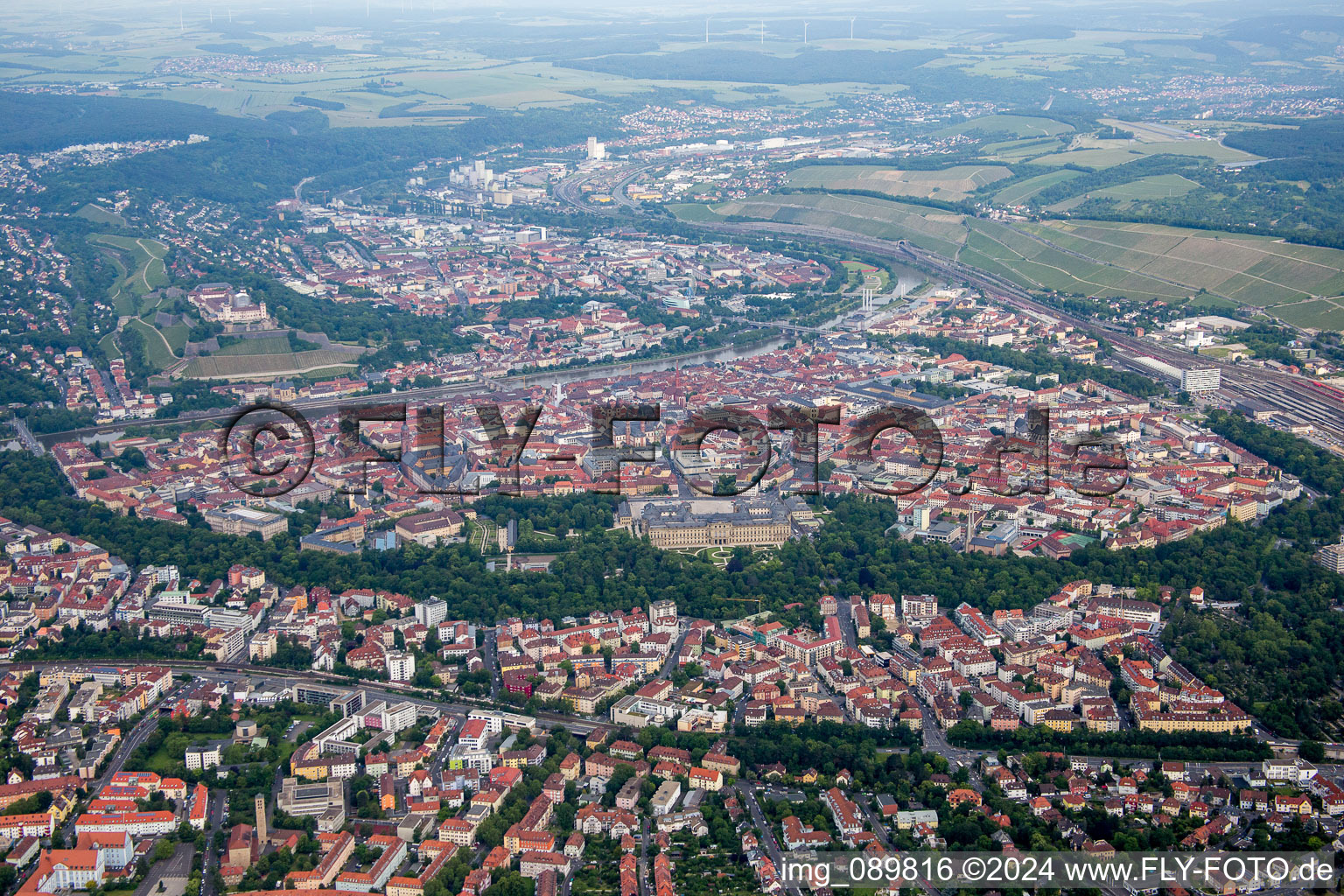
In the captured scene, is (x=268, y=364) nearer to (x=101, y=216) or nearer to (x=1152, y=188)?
(x=101, y=216)

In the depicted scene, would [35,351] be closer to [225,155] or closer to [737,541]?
[737,541]

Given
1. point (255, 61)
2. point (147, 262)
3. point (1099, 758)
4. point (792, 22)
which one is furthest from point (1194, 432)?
point (792, 22)

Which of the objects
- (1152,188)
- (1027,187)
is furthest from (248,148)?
(1152,188)

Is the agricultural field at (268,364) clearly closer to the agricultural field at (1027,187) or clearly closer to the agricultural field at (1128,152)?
the agricultural field at (1027,187)

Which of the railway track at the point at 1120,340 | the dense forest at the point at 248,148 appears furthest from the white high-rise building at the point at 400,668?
the dense forest at the point at 248,148

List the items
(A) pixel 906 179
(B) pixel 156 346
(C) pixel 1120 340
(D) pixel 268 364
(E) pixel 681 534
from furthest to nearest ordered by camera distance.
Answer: (A) pixel 906 179 < (C) pixel 1120 340 < (B) pixel 156 346 < (D) pixel 268 364 < (E) pixel 681 534

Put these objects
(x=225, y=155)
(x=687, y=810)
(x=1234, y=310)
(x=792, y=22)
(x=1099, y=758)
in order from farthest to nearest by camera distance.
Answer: (x=792, y=22) < (x=225, y=155) < (x=1234, y=310) < (x=1099, y=758) < (x=687, y=810)

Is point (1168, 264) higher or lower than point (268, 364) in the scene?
lower
